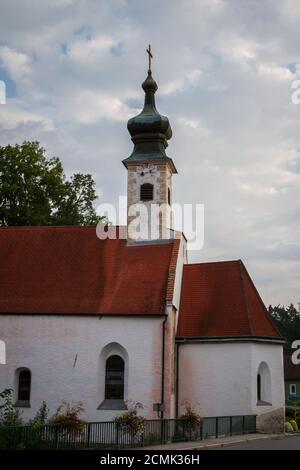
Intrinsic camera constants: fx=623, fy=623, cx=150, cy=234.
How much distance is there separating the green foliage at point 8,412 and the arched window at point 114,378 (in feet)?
13.5

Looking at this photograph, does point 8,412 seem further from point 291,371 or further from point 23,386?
point 291,371

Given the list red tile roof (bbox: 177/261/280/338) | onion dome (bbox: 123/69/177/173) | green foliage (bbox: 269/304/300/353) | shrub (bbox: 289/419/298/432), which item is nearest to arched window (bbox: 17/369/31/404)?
red tile roof (bbox: 177/261/280/338)

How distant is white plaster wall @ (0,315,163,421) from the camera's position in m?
27.5

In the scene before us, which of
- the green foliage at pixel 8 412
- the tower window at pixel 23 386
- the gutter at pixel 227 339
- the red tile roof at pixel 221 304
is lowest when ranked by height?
the green foliage at pixel 8 412

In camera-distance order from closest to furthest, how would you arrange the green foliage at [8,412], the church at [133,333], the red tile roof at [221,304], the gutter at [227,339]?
the green foliage at [8,412]
the church at [133,333]
the gutter at [227,339]
the red tile roof at [221,304]

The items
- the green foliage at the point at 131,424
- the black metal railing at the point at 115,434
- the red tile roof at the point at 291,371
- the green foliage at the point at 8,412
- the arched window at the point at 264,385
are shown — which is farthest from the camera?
the red tile roof at the point at 291,371

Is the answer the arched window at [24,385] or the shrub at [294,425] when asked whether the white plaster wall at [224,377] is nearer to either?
A: the shrub at [294,425]

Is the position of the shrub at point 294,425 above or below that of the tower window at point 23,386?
below

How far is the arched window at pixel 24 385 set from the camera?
93.6 feet

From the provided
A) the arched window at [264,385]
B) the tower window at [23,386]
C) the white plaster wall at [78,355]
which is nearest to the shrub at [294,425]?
the arched window at [264,385]

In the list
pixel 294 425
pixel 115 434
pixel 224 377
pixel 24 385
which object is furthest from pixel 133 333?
pixel 294 425

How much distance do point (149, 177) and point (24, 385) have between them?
40.4 ft

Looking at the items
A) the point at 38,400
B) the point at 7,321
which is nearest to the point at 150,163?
the point at 7,321

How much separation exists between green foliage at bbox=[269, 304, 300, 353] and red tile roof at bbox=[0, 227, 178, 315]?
2842 inches
